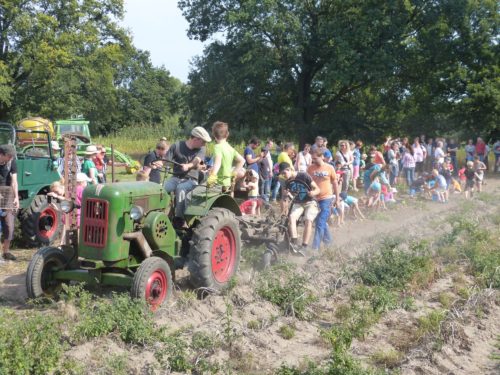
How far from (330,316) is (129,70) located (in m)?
57.8

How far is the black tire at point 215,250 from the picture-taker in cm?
618

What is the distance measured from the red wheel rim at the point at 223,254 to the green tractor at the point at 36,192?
355 cm

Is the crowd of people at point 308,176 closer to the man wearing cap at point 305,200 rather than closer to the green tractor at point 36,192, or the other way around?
the man wearing cap at point 305,200

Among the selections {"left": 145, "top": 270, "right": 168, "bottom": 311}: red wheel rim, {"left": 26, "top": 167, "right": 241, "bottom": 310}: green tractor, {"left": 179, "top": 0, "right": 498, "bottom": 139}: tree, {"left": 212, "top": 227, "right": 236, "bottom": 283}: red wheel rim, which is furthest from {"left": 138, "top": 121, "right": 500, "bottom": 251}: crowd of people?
{"left": 179, "top": 0, "right": 498, "bottom": 139}: tree

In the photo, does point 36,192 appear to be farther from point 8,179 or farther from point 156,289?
point 156,289

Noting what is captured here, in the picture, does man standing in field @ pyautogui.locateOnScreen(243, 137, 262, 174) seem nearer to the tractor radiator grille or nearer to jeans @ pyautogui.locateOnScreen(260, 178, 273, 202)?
jeans @ pyautogui.locateOnScreen(260, 178, 273, 202)

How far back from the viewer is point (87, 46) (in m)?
31.5

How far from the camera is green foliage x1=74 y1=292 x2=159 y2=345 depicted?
486 centimetres

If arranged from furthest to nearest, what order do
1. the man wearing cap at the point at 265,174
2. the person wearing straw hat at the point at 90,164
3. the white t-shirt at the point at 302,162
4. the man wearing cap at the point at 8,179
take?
the man wearing cap at the point at 265,174
the white t-shirt at the point at 302,162
the person wearing straw hat at the point at 90,164
the man wearing cap at the point at 8,179

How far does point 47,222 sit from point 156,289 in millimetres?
4392

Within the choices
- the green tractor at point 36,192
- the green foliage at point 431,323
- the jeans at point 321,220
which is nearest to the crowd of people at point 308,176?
the jeans at point 321,220

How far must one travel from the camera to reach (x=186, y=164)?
6.45 m

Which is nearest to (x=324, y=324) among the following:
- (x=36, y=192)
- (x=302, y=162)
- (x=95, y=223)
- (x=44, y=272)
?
(x=95, y=223)

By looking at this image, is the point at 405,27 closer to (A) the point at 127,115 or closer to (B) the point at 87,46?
(B) the point at 87,46
